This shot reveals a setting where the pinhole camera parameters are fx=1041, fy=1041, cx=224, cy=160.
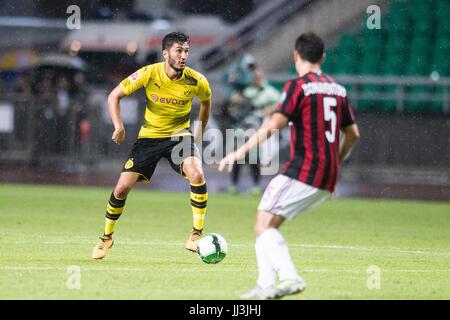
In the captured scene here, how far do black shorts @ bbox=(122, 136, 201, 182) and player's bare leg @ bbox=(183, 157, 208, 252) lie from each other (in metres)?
0.09

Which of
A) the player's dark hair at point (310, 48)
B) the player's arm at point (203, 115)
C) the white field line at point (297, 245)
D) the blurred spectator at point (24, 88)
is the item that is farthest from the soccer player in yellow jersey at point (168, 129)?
the blurred spectator at point (24, 88)

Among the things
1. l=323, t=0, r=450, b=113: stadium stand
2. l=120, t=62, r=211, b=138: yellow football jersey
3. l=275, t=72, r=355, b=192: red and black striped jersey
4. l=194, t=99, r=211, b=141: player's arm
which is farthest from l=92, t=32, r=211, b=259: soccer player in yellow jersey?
l=323, t=0, r=450, b=113: stadium stand

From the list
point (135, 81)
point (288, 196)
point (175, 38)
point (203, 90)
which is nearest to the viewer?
point (288, 196)

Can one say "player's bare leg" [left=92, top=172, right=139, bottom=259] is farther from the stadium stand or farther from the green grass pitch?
the stadium stand

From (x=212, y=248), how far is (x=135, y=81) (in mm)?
1922

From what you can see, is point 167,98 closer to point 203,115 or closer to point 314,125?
point 203,115

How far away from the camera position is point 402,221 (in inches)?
598

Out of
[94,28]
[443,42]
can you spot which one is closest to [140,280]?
[443,42]

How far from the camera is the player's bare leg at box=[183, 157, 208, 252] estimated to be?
34.6 ft

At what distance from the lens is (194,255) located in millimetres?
10656

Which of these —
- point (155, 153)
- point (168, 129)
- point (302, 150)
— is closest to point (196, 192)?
point (155, 153)

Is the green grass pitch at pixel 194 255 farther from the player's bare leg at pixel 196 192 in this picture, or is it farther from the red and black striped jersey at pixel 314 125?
the red and black striped jersey at pixel 314 125

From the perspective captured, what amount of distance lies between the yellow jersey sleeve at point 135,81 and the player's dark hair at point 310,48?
2975 millimetres

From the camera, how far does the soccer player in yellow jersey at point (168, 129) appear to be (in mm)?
10375
